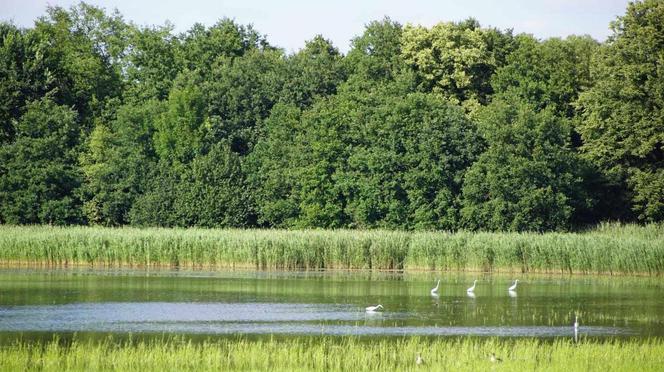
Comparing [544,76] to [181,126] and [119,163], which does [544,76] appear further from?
[119,163]

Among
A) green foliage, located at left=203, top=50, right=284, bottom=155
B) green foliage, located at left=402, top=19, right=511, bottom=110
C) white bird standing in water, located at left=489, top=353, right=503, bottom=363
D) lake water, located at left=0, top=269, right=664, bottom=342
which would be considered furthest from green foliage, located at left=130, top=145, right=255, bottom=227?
white bird standing in water, located at left=489, top=353, right=503, bottom=363

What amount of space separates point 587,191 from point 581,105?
500cm

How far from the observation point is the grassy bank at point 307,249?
1897 inches

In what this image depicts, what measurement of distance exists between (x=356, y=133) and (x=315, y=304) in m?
32.3

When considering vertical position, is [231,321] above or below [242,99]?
below

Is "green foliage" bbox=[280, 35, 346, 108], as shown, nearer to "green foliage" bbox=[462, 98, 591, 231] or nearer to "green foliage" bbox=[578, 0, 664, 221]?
"green foliage" bbox=[462, 98, 591, 231]

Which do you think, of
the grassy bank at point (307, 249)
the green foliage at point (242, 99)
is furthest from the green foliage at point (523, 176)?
the green foliage at point (242, 99)

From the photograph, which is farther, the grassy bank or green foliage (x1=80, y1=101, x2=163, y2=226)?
green foliage (x1=80, y1=101, x2=163, y2=226)

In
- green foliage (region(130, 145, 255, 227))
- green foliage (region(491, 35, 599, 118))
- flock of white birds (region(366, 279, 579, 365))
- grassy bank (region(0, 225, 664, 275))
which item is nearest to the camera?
flock of white birds (region(366, 279, 579, 365))

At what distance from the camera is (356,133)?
6712 centimetres

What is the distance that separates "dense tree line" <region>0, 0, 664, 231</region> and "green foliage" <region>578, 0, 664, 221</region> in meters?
0.11

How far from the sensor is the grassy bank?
158ft

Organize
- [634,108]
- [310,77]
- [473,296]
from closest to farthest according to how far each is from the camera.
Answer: [473,296] → [634,108] → [310,77]

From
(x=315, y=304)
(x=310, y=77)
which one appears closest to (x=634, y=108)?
(x=310, y=77)
